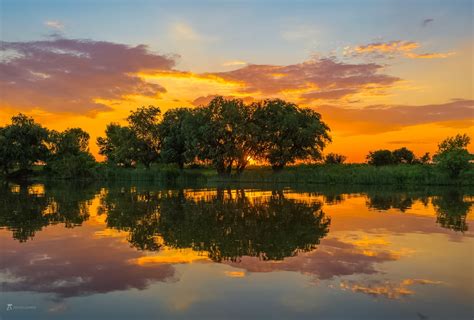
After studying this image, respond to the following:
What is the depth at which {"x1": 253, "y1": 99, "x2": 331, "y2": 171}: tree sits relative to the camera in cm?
7494

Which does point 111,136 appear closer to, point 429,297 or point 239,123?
point 239,123

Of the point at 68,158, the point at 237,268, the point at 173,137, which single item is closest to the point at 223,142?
the point at 173,137

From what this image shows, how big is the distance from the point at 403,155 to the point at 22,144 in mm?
95747

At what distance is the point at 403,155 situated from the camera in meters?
92.9

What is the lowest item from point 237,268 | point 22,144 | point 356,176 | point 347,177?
point 237,268

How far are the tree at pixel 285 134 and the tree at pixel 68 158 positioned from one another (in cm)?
4550

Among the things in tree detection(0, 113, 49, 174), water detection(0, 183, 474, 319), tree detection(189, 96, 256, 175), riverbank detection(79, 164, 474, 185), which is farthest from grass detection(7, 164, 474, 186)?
tree detection(0, 113, 49, 174)

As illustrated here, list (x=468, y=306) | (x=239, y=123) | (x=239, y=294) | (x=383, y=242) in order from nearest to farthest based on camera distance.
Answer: (x=468, y=306)
(x=239, y=294)
(x=383, y=242)
(x=239, y=123)

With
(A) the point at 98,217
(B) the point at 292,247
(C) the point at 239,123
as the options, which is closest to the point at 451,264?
(B) the point at 292,247

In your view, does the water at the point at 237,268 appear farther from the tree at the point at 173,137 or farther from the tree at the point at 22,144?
the tree at the point at 22,144

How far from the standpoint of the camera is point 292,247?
1538 centimetres

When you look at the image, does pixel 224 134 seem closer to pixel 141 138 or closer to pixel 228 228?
pixel 141 138

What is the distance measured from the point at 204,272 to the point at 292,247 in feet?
15.0

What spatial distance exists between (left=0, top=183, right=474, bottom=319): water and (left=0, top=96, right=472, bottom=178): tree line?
46.3m
